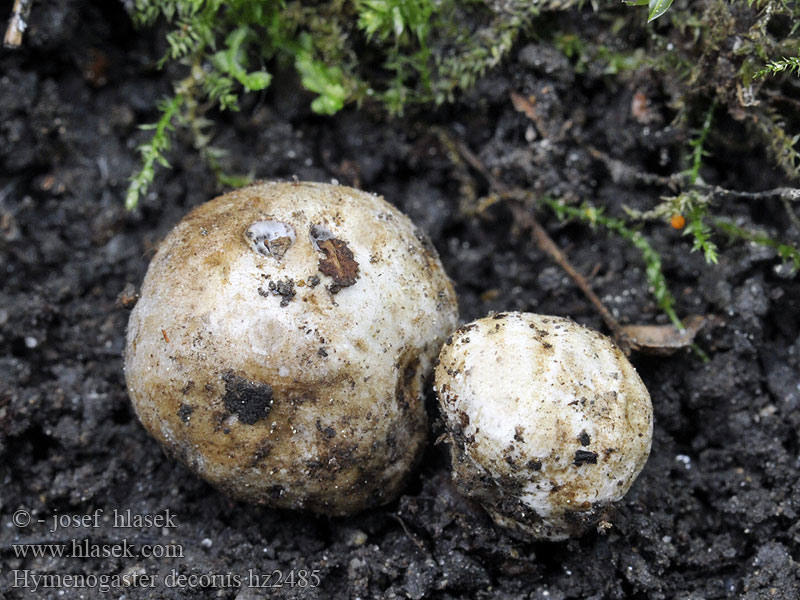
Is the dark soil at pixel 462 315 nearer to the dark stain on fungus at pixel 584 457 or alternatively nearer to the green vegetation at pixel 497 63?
the green vegetation at pixel 497 63

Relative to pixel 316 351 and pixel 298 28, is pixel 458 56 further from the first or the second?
pixel 316 351

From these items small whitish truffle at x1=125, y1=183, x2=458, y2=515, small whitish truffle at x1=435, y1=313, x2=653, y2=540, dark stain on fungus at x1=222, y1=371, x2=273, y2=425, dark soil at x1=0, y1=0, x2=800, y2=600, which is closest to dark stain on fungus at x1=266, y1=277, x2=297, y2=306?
small whitish truffle at x1=125, y1=183, x2=458, y2=515

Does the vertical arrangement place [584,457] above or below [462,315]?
above

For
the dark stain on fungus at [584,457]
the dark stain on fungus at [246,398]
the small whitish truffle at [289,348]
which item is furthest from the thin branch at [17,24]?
the dark stain on fungus at [584,457]

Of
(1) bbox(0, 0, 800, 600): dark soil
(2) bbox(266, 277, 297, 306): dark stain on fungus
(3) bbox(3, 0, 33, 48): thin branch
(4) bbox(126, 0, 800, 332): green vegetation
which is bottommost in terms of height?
(1) bbox(0, 0, 800, 600): dark soil

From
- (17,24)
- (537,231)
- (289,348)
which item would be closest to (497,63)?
(537,231)

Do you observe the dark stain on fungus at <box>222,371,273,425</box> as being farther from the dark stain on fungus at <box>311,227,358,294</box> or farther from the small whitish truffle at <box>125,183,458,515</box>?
the dark stain on fungus at <box>311,227,358,294</box>

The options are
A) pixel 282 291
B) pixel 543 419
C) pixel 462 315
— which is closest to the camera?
pixel 543 419

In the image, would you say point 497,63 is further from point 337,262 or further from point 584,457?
point 584,457
